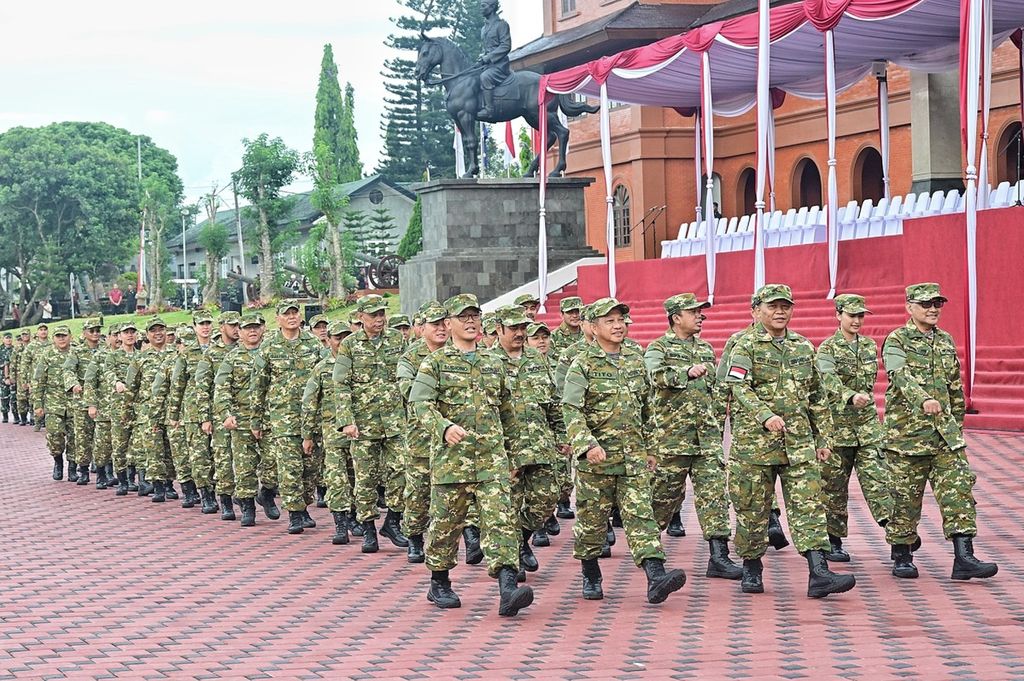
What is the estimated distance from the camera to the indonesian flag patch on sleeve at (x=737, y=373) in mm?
9414

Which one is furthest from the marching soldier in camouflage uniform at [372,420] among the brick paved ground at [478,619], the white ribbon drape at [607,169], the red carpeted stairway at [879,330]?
the white ribbon drape at [607,169]

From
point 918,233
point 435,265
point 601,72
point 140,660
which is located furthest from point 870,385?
point 435,265

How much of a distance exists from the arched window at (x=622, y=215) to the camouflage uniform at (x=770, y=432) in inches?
1148

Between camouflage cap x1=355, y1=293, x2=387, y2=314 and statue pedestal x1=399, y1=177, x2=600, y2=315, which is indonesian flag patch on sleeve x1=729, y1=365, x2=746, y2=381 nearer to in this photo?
camouflage cap x1=355, y1=293, x2=387, y2=314

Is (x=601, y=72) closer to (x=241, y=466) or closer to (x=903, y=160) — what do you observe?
(x=903, y=160)

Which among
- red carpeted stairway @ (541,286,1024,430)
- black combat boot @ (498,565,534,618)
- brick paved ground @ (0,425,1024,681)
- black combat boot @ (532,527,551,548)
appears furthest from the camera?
red carpeted stairway @ (541,286,1024,430)

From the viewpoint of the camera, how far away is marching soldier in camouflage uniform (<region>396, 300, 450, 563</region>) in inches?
399

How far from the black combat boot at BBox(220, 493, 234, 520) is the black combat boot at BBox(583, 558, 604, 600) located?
5991mm

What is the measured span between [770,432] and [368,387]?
13.2ft

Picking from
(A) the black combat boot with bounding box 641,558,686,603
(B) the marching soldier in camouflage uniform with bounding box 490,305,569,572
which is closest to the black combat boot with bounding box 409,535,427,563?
(B) the marching soldier in camouflage uniform with bounding box 490,305,569,572

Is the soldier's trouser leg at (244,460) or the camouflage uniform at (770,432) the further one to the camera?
the soldier's trouser leg at (244,460)

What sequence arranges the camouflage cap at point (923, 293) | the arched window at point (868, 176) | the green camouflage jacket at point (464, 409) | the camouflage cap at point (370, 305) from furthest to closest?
the arched window at point (868, 176)
the camouflage cap at point (370, 305)
the camouflage cap at point (923, 293)
the green camouflage jacket at point (464, 409)

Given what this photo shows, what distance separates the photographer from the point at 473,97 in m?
31.4

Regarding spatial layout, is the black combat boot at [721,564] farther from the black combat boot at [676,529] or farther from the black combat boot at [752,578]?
the black combat boot at [676,529]
